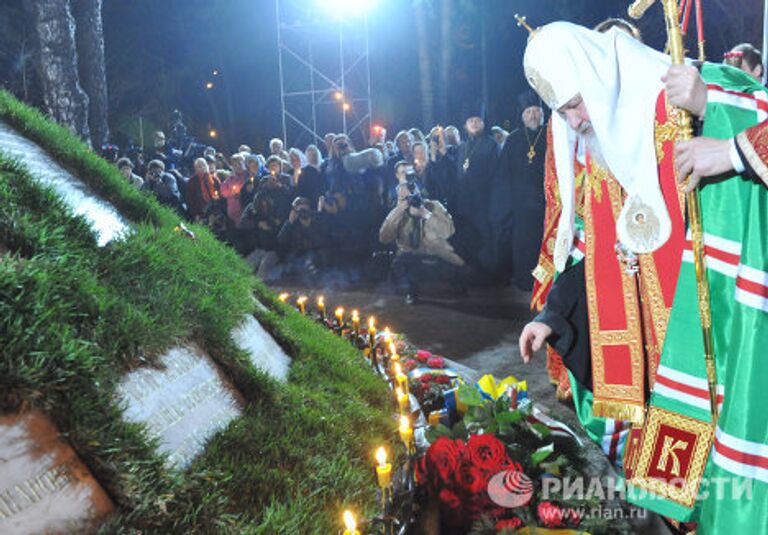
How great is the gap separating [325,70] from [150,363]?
21399mm

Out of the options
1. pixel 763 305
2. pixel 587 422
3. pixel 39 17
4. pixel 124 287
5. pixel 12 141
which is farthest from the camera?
pixel 39 17

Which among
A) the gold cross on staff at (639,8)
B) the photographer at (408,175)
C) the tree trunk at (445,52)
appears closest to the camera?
the gold cross on staff at (639,8)

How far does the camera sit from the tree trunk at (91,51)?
1453cm

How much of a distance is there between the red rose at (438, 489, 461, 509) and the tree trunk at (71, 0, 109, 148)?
A: 49.0 feet

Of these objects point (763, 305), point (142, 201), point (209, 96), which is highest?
point (763, 305)

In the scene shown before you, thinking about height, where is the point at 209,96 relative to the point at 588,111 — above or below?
below

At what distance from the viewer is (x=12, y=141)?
12.4 feet

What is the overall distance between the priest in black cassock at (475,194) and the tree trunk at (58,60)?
5649 millimetres

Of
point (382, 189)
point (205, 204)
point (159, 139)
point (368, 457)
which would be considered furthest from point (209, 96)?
point (368, 457)

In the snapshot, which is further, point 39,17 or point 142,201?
point 39,17

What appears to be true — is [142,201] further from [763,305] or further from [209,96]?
[209,96]

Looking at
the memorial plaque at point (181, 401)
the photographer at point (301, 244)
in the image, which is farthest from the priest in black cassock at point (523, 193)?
the memorial plaque at point (181, 401)

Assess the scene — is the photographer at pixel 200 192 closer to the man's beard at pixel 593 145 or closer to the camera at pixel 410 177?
the camera at pixel 410 177

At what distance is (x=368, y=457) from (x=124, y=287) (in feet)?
4.08
